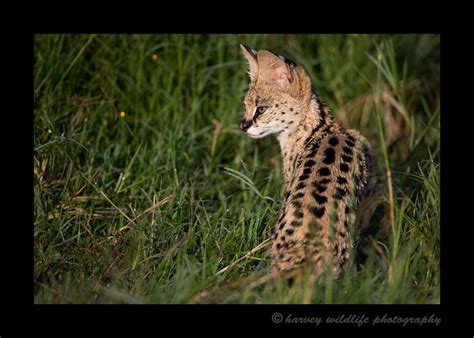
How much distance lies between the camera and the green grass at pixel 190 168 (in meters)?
5.14

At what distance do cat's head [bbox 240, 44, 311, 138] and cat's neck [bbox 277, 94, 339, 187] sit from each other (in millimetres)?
38

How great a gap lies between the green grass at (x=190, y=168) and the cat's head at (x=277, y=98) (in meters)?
0.41

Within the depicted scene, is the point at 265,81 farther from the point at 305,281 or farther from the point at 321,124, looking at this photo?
the point at 305,281

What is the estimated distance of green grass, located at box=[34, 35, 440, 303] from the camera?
5141 millimetres

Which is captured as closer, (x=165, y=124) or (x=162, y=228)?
(x=162, y=228)

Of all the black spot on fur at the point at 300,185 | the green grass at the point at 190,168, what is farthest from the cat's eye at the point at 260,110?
the black spot on fur at the point at 300,185

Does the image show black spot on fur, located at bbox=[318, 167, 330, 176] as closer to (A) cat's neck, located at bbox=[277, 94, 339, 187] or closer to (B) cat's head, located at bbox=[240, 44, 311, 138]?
(A) cat's neck, located at bbox=[277, 94, 339, 187]

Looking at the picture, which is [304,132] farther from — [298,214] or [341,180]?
[298,214]

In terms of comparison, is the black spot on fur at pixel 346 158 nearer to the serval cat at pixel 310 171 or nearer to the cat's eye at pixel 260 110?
the serval cat at pixel 310 171

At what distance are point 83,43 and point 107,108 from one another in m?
0.64

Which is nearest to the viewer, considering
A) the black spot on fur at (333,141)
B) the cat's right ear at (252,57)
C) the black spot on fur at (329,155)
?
the black spot on fur at (329,155)

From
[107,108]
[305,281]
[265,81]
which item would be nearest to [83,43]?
[107,108]

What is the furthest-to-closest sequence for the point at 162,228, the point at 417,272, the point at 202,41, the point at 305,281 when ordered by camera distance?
the point at 202,41 < the point at 162,228 < the point at 417,272 < the point at 305,281

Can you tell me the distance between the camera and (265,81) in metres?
6.17
